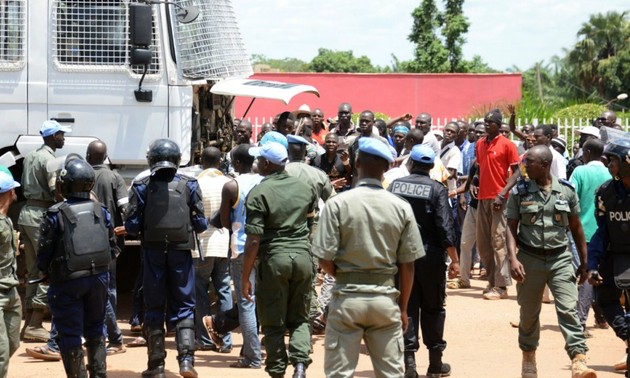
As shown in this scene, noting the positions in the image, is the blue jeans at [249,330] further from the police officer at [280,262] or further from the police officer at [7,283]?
the police officer at [7,283]

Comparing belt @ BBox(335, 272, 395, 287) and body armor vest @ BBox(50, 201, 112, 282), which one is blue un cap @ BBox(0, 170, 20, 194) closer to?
body armor vest @ BBox(50, 201, 112, 282)

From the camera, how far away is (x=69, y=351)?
7.60 metres

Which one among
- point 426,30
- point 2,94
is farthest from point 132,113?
point 426,30

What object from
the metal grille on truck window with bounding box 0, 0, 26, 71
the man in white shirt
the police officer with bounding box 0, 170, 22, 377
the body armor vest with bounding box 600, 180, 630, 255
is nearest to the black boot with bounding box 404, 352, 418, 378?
the body armor vest with bounding box 600, 180, 630, 255

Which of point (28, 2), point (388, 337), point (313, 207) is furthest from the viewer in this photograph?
point (28, 2)

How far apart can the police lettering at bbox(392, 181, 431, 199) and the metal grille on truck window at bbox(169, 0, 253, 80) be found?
3.02m

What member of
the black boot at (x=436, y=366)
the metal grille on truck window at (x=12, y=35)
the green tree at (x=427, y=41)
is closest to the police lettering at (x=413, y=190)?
the black boot at (x=436, y=366)

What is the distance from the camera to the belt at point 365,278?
6484 mm

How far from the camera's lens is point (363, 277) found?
6.48m

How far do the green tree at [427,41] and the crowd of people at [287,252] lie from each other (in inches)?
1405

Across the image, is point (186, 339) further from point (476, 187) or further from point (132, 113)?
point (476, 187)

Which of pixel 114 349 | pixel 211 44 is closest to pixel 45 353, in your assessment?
pixel 114 349

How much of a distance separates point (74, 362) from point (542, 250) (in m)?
3.55

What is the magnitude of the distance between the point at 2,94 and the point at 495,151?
538 cm
